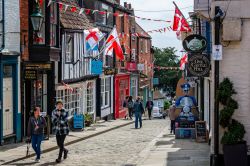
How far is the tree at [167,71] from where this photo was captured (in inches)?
3091

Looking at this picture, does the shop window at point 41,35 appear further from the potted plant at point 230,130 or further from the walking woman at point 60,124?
the potted plant at point 230,130

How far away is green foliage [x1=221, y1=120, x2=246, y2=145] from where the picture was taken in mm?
11930

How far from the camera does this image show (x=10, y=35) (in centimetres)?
1988

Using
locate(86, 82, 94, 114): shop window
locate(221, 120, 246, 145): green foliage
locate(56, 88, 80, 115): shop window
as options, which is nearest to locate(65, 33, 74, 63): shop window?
locate(56, 88, 80, 115): shop window

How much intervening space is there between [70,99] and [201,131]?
1082cm

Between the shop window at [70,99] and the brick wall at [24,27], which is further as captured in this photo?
the shop window at [70,99]

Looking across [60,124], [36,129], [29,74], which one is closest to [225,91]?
[60,124]

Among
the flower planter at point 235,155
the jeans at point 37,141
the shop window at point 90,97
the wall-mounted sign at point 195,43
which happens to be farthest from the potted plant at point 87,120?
the flower planter at point 235,155

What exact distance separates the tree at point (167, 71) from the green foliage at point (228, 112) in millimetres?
65607

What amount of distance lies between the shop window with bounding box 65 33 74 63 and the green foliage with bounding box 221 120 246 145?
1636cm

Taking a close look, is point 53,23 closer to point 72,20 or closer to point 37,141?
point 72,20

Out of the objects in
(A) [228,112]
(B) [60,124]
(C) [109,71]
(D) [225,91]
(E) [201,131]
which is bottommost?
(E) [201,131]

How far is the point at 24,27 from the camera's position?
2102cm

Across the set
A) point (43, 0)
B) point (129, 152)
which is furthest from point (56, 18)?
point (129, 152)
